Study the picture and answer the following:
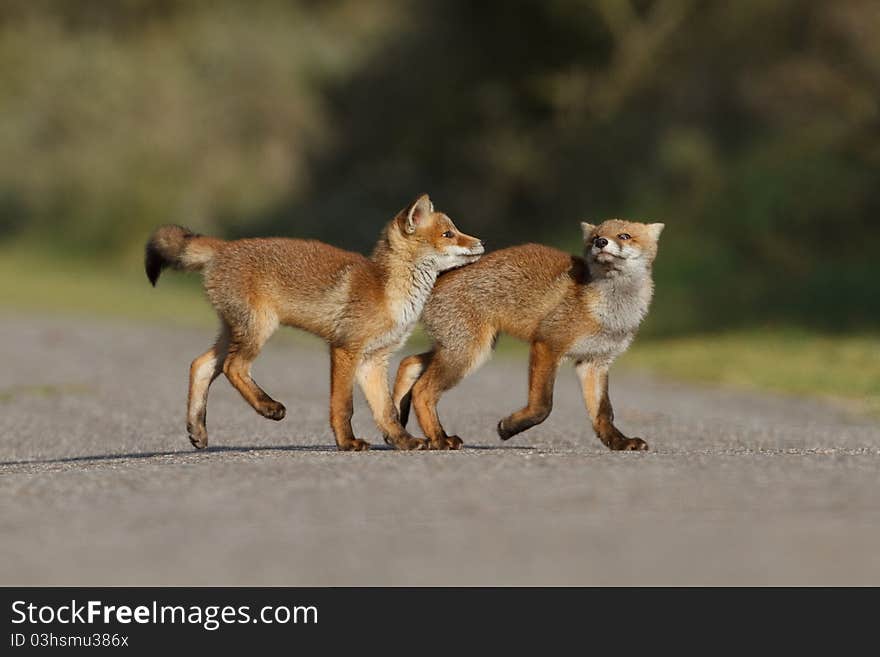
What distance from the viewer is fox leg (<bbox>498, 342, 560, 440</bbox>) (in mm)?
9117

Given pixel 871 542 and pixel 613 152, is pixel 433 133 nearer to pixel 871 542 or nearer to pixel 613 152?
pixel 613 152

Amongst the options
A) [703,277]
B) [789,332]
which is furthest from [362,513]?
[703,277]

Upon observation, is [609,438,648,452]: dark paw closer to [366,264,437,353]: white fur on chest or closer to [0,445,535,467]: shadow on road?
[0,445,535,467]: shadow on road

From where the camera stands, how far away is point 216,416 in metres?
12.3

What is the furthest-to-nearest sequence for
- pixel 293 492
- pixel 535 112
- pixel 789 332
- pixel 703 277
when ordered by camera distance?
pixel 535 112
pixel 703 277
pixel 789 332
pixel 293 492

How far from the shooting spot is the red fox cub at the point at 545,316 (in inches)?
367

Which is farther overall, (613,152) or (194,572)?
(613,152)

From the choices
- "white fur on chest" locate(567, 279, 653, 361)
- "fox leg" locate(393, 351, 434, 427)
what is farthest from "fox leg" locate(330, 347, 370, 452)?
"white fur on chest" locate(567, 279, 653, 361)

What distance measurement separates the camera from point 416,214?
31.3 feet

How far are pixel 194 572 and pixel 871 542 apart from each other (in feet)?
8.48

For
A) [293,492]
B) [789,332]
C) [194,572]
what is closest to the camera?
[194,572]

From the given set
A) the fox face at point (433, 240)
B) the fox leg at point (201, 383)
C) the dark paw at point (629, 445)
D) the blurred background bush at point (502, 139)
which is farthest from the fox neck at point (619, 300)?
the blurred background bush at point (502, 139)

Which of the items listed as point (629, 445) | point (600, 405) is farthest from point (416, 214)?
point (629, 445)

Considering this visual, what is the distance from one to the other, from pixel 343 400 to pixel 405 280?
85cm
